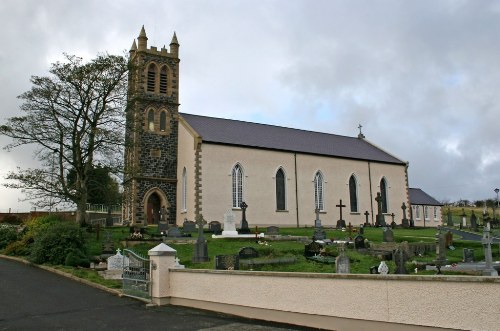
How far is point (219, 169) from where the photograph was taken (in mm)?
34281

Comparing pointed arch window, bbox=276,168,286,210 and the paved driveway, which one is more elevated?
pointed arch window, bbox=276,168,286,210

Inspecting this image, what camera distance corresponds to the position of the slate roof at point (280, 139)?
36.8 metres

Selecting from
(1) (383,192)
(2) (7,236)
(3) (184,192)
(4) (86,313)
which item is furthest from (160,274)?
(1) (383,192)

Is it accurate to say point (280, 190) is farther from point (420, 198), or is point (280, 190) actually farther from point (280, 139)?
point (420, 198)

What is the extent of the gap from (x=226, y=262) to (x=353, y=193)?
3016 cm

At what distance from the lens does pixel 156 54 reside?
124 ft

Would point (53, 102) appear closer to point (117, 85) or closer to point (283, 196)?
point (117, 85)

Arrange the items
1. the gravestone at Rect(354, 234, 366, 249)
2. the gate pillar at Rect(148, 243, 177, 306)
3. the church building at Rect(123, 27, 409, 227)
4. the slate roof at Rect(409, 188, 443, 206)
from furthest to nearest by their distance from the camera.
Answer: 1. the slate roof at Rect(409, 188, 443, 206)
2. the church building at Rect(123, 27, 409, 227)
3. the gravestone at Rect(354, 234, 366, 249)
4. the gate pillar at Rect(148, 243, 177, 306)

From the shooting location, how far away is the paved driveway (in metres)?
9.44

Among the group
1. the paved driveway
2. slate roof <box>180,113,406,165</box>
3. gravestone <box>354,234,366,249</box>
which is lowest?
the paved driveway

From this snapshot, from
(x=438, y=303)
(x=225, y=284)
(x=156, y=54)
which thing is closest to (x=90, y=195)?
(x=156, y=54)

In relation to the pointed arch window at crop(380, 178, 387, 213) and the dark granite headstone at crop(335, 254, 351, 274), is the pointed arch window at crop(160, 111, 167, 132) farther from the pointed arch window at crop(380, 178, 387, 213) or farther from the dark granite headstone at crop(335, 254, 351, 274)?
the dark granite headstone at crop(335, 254, 351, 274)

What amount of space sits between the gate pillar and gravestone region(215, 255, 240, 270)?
1.63 meters

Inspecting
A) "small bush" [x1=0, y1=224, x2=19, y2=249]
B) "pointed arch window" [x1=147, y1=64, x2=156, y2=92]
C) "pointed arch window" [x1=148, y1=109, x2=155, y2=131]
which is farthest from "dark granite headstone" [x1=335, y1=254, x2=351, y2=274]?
"pointed arch window" [x1=147, y1=64, x2=156, y2=92]
